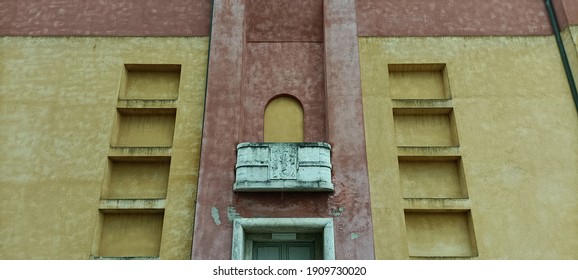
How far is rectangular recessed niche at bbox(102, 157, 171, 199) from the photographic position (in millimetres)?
10250

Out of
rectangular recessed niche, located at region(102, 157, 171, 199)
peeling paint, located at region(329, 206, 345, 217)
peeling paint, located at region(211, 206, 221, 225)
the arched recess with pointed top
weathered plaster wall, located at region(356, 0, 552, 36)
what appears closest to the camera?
peeling paint, located at region(211, 206, 221, 225)

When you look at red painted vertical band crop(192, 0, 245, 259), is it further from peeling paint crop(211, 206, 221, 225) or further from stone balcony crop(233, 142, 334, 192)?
stone balcony crop(233, 142, 334, 192)

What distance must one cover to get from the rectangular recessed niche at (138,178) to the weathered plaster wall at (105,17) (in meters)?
3.22

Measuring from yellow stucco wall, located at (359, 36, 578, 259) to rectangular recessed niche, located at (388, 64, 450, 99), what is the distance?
5.5 inches

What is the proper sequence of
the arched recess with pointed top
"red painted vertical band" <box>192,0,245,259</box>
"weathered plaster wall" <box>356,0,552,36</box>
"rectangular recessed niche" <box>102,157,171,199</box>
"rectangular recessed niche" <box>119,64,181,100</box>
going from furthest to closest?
"weathered plaster wall" <box>356,0,552,36</box> < "rectangular recessed niche" <box>119,64,181,100</box> < the arched recess with pointed top < "rectangular recessed niche" <box>102,157,171,199</box> < "red painted vertical band" <box>192,0,245,259</box>

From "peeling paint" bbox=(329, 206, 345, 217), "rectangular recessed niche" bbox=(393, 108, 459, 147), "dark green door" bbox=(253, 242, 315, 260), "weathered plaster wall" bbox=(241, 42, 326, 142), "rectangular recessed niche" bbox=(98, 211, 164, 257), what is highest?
"weathered plaster wall" bbox=(241, 42, 326, 142)

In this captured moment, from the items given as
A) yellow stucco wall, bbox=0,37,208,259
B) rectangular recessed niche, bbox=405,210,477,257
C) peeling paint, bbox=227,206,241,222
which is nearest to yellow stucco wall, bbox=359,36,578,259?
rectangular recessed niche, bbox=405,210,477,257

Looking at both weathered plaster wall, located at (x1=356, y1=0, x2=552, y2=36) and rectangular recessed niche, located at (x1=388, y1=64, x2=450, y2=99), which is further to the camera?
weathered plaster wall, located at (x1=356, y1=0, x2=552, y2=36)

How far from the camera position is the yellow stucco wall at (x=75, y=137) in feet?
31.4

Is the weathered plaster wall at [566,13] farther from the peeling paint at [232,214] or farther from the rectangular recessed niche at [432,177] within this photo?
the peeling paint at [232,214]

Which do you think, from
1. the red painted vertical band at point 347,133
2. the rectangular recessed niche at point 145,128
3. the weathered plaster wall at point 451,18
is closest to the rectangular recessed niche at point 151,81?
the rectangular recessed niche at point 145,128

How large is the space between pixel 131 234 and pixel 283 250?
125 inches
